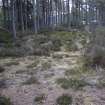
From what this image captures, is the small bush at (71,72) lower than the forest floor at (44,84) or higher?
higher

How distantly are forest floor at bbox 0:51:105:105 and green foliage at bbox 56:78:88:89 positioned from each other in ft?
0.36

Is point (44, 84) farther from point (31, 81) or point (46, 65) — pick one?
point (46, 65)

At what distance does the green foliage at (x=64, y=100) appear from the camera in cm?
451

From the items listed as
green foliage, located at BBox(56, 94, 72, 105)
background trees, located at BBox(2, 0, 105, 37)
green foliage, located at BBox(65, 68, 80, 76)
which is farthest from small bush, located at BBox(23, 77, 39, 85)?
background trees, located at BBox(2, 0, 105, 37)

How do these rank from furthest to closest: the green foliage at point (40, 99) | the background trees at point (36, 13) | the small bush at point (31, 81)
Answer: the background trees at point (36, 13), the small bush at point (31, 81), the green foliage at point (40, 99)

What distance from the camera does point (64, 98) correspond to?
15.6ft

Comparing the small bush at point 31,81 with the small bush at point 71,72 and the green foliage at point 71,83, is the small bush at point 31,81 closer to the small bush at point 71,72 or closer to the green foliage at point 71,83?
the green foliage at point 71,83

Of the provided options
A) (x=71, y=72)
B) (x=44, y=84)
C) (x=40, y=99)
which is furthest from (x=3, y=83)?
(x=71, y=72)

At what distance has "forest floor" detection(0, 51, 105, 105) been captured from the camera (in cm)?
476

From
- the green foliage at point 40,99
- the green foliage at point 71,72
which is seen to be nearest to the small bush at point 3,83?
the green foliage at point 40,99

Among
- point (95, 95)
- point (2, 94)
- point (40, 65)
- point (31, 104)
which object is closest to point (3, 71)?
point (40, 65)

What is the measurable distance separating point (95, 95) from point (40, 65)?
3426mm

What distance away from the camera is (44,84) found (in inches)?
227

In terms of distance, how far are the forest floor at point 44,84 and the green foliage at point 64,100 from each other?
0.10 metres
